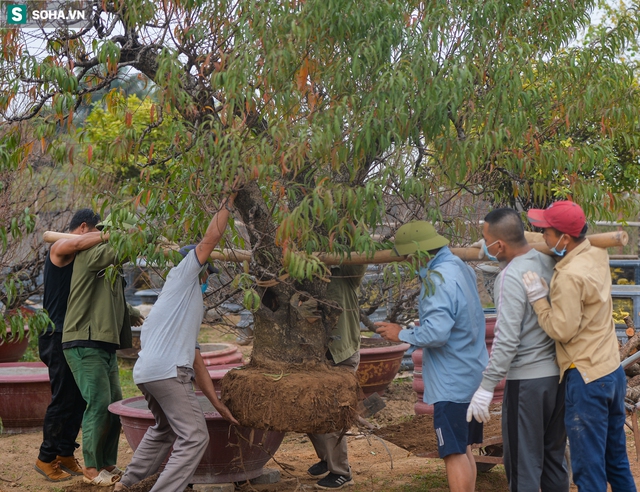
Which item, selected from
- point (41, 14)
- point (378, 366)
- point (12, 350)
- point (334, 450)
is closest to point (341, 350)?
point (334, 450)

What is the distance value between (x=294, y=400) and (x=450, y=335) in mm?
981

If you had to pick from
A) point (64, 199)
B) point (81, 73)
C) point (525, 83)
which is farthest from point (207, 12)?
point (64, 199)

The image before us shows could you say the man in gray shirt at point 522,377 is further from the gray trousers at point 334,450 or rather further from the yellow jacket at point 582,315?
the gray trousers at point 334,450

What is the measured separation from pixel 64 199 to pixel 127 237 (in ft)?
25.5

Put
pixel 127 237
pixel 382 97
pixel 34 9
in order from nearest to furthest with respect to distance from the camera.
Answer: pixel 382 97 < pixel 127 237 < pixel 34 9

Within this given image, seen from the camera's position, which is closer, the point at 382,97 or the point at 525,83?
the point at 382,97

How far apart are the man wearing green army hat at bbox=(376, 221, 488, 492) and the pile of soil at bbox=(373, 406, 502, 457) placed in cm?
37

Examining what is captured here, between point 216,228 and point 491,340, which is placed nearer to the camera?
point 216,228

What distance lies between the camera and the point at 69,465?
573cm

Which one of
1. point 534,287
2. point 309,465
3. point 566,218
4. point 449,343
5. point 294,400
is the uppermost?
point 566,218

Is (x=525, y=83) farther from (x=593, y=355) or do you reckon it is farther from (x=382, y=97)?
(x=593, y=355)

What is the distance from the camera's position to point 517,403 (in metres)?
3.97

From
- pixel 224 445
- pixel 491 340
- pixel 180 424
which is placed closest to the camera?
pixel 180 424

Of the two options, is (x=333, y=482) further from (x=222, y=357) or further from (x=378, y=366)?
(x=222, y=357)
